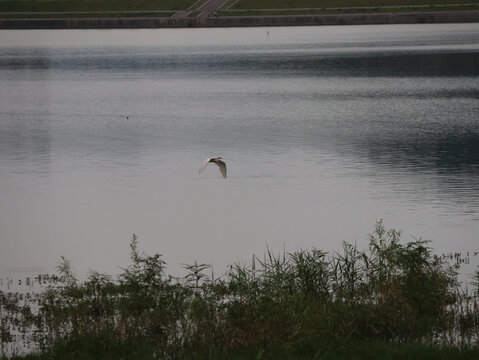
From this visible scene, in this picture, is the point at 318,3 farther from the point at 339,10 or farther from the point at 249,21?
the point at 249,21

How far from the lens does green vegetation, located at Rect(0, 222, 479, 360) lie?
10.4 meters

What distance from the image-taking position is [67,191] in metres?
23.3

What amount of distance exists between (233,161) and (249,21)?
8546cm

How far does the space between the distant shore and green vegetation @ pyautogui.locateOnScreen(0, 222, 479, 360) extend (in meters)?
92.0

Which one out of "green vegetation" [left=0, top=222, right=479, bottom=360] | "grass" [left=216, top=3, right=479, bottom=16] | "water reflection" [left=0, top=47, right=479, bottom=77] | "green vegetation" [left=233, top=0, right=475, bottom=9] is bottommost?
"green vegetation" [left=0, top=222, right=479, bottom=360]

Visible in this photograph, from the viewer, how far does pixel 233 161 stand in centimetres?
2656

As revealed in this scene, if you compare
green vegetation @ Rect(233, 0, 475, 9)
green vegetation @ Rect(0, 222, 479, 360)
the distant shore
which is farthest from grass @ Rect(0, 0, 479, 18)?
green vegetation @ Rect(0, 222, 479, 360)

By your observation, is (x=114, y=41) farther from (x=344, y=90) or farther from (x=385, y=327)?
(x=385, y=327)

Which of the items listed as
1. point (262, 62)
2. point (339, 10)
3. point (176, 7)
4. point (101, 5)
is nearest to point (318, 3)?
point (339, 10)

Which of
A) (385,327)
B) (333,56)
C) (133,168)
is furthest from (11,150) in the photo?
(333,56)

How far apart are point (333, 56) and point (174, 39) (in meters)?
39.0

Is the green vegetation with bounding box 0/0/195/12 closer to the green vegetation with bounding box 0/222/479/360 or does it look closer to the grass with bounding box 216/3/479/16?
the grass with bounding box 216/3/479/16

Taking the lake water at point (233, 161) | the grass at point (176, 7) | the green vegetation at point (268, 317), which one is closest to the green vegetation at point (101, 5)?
the grass at point (176, 7)

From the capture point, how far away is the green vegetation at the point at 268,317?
34.0 ft
